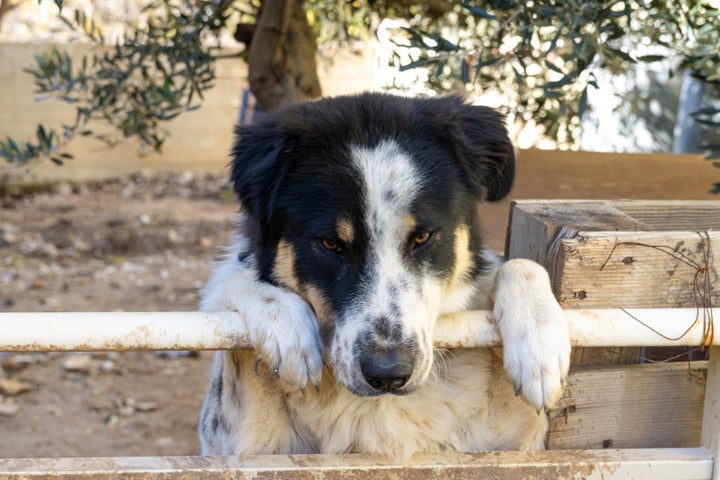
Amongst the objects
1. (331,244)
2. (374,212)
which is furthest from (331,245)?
(374,212)

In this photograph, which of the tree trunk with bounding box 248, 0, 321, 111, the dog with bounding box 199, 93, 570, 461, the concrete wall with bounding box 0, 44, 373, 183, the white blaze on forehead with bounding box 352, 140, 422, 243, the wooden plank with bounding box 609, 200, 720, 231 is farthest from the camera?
the concrete wall with bounding box 0, 44, 373, 183

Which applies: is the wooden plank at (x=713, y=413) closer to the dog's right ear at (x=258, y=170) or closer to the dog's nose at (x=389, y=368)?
the dog's nose at (x=389, y=368)

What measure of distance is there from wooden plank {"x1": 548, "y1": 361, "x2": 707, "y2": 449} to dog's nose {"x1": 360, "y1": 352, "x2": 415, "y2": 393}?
551mm

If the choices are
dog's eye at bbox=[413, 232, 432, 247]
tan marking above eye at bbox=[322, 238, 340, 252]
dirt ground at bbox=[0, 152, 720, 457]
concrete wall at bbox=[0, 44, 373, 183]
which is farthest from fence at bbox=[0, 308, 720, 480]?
concrete wall at bbox=[0, 44, 373, 183]

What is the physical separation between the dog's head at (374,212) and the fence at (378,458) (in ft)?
0.55

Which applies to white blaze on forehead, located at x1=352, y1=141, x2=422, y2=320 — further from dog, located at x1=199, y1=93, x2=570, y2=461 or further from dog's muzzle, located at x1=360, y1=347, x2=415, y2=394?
dog's muzzle, located at x1=360, y1=347, x2=415, y2=394

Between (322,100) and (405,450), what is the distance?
1134mm

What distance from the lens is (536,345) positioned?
2193 millimetres

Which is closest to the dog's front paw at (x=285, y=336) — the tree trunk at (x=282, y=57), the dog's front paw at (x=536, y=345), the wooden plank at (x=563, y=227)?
the dog's front paw at (x=536, y=345)

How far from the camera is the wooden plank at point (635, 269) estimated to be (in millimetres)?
2359

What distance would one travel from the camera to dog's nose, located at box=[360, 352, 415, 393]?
221 centimetres

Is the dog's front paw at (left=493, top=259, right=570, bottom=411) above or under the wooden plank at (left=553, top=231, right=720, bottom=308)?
under

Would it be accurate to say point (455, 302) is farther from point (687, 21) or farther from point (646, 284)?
point (687, 21)

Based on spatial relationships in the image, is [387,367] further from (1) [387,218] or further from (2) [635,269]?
(2) [635,269]
